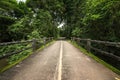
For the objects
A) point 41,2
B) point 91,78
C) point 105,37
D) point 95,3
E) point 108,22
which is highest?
point 41,2

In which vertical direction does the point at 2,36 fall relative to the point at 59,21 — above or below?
below

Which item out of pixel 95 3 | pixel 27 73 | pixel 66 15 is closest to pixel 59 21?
pixel 66 15

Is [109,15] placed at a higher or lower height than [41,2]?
lower

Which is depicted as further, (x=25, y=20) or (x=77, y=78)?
(x=25, y=20)

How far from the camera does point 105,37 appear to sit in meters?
16.2

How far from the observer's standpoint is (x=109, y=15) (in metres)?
15.4

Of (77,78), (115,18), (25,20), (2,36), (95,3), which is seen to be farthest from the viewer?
(2,36)

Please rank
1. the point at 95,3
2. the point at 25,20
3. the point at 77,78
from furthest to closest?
the point at 25,20 < the point at 95,3 < the point at 77,78

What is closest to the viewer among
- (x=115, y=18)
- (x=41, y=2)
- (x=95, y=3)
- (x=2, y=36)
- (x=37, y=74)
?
(x=37, y=74)

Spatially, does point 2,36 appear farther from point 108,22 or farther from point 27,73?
point 27,73

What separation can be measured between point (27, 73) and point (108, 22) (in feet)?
37.7

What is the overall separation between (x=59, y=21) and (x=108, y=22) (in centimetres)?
4301

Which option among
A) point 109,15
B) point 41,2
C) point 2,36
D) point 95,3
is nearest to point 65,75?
point 109,15

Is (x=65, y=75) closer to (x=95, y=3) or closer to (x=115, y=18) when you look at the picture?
(x=115, y=18)
